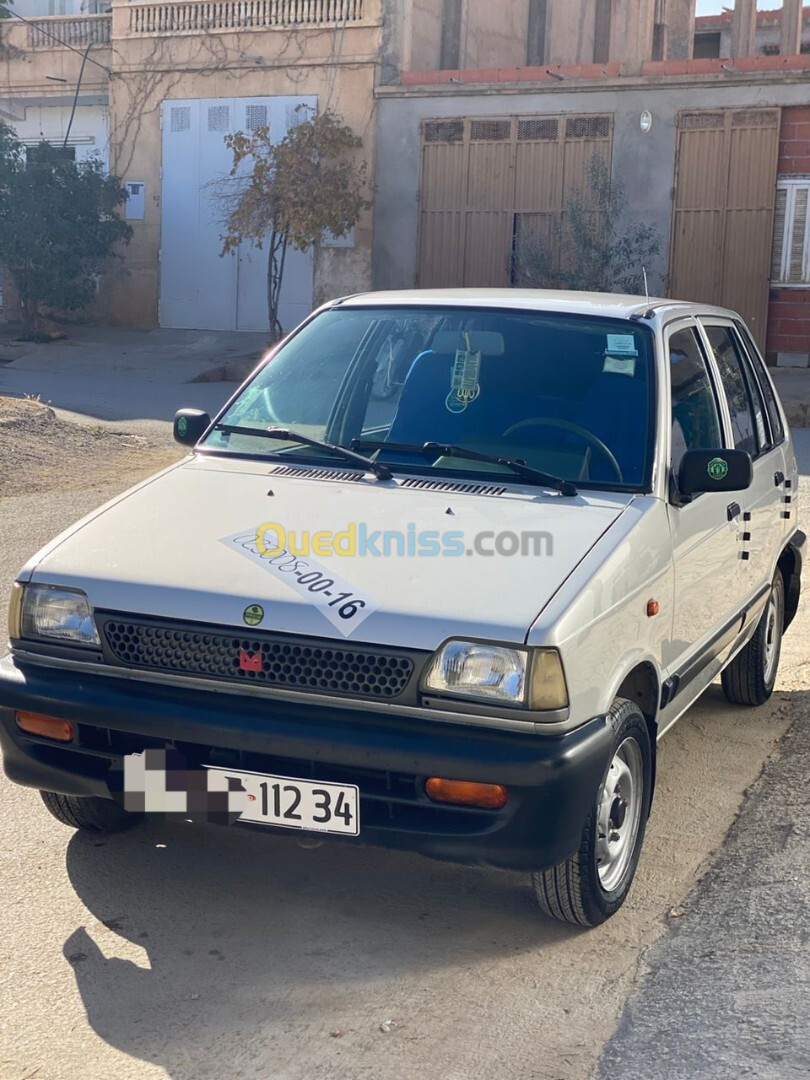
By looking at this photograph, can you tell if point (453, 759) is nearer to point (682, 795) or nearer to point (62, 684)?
point (62, 684)

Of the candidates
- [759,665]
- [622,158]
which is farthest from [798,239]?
[759,665]

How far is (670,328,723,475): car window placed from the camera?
444 centimetres

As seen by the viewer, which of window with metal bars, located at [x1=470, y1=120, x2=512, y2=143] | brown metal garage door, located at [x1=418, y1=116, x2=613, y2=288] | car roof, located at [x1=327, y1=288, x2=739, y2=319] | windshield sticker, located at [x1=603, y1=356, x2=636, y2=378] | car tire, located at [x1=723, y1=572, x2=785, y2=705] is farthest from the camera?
window with metal bars, located at [x1=470, y1=120, x2=512, y2=143]

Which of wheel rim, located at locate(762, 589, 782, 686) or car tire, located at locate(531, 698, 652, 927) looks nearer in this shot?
car tire, located at locate(531, 698, 652, 927)

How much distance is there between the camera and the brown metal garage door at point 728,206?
68.9 feet

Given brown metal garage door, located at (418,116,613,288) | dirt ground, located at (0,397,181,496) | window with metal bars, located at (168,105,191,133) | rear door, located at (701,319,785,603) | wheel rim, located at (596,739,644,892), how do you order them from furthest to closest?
1. window with metal bars, located at (168,105,191,133)
2. brown metal garage door, located at (418,116,613,288)
3. dirt ground, located at (0,397,181,496)
4. rear door, located at (701,319,785,603)
5. wheel rim, located at (596,739,644,892)

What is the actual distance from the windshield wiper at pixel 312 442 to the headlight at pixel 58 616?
104cm

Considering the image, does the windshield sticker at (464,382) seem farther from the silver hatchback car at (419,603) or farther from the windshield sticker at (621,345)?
the windshield sticker at (621,345)

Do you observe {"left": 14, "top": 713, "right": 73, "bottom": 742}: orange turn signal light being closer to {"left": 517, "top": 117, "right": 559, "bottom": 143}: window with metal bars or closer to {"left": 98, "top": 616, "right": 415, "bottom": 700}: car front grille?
{"left": 98, "top": 616, "right": 415, "bottom": 700}: car front grille

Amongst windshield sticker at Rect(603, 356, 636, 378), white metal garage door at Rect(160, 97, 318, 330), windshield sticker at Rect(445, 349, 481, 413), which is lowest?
windshield sticker at Rect(445, 349, 481, 413)

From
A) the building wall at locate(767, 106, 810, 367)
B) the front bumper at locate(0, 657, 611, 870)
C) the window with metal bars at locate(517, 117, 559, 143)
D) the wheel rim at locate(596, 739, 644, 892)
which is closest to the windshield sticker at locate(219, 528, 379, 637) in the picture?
the front bumper at locate(0, 657, 611, 870)

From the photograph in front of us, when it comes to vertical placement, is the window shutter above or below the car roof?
above

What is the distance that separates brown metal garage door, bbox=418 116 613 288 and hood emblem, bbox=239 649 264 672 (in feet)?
64.6

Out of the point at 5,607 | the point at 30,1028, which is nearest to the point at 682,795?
the point at 30,1028
